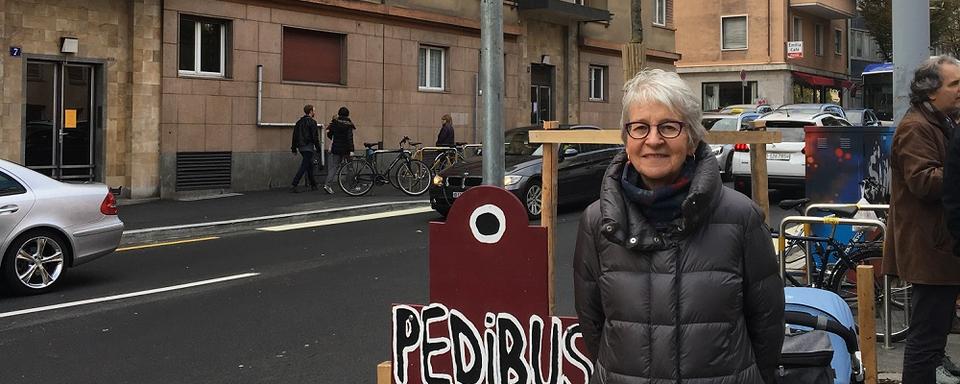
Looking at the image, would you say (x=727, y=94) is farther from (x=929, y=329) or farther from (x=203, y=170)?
(x=929, y=329)

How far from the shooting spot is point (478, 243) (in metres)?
3.88

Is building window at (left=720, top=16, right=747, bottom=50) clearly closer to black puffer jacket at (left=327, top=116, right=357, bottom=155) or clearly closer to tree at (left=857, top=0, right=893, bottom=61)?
tree at (left=857, top=0, right=893, bottom=61)

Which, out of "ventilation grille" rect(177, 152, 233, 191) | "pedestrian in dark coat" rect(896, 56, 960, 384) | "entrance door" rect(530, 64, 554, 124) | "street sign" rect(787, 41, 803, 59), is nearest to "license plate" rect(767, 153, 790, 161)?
"ventilation grille" rect(177, 152, 233, 191)

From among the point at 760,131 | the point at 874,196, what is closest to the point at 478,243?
the point at 760,131

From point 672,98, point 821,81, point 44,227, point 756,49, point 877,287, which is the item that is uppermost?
point 756,49

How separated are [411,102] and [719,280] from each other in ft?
65.8

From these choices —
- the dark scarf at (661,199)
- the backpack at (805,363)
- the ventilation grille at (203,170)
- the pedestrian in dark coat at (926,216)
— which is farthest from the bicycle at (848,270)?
the ventilation grille at (203,170)

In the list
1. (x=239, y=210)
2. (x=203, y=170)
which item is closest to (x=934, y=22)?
(x=203, y=170)

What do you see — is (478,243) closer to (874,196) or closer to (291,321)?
(291,321)

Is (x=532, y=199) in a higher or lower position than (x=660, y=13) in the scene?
lower

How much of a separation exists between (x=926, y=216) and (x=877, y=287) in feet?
7.99

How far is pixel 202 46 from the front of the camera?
1823cm

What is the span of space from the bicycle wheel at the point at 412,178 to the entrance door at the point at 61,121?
574cm

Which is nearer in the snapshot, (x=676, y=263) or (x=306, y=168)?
(x=676, y=263)
